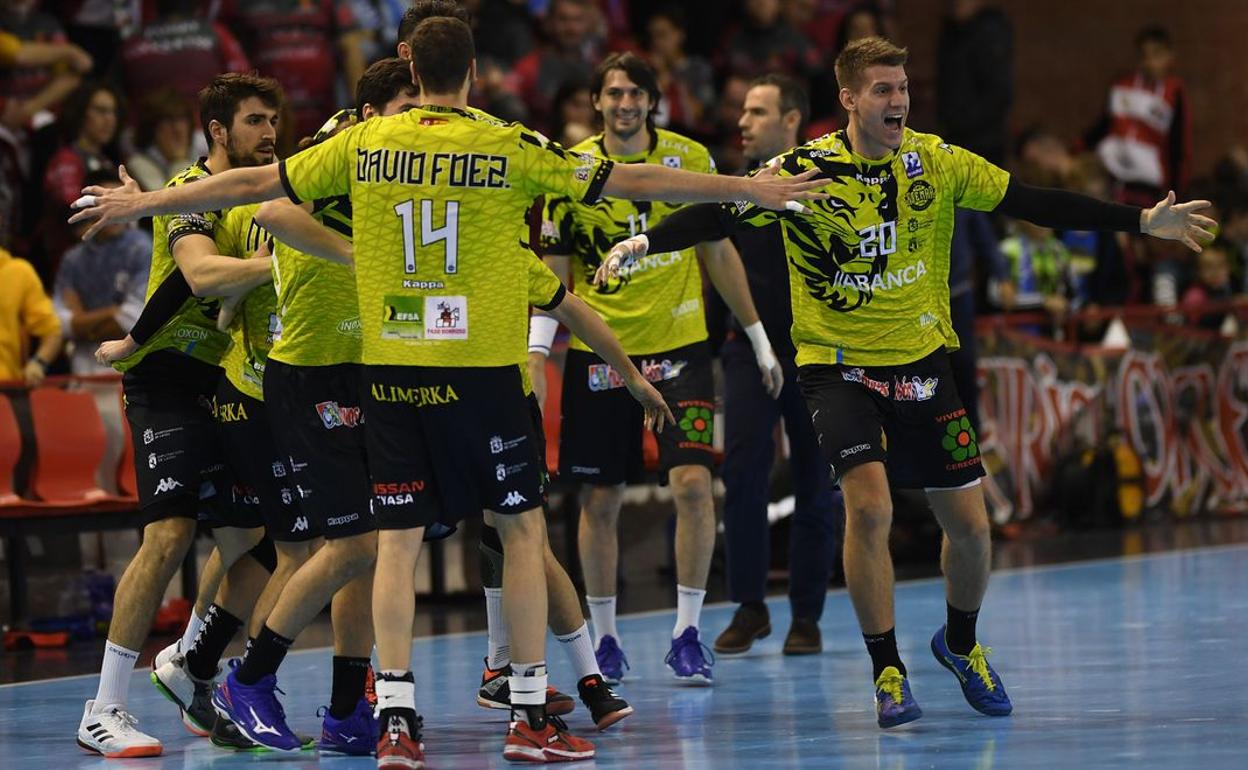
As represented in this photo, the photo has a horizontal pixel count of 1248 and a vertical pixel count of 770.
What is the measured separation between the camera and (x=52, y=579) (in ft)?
39.0

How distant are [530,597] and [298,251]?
141 cm

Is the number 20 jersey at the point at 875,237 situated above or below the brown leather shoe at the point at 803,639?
above

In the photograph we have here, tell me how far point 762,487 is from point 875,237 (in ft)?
8.54

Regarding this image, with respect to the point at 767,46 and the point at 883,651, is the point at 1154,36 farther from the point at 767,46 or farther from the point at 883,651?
the point at 883,651

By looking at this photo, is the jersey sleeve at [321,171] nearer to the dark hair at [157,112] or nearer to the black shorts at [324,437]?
the black shorts at [324,437]

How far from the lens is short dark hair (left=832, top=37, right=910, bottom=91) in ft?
25.0

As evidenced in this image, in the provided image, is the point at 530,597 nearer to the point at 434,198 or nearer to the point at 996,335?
the point at 434,198

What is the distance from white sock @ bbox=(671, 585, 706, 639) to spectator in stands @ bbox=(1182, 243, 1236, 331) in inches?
358

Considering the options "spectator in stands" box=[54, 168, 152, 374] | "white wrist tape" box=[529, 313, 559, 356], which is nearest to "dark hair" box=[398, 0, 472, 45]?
"white wrist tape" box=[529, 313, 559, 356]

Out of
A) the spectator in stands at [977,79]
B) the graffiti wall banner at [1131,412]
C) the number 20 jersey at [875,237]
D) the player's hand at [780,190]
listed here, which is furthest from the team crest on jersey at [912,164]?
the spectator in stands at [977,79]

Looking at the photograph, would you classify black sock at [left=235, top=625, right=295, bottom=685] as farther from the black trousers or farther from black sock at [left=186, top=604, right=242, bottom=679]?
the black trousers

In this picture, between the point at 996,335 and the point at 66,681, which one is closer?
the point at 66,681

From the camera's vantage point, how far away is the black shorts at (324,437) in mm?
7074

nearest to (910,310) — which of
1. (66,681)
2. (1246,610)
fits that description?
(1246,610)
